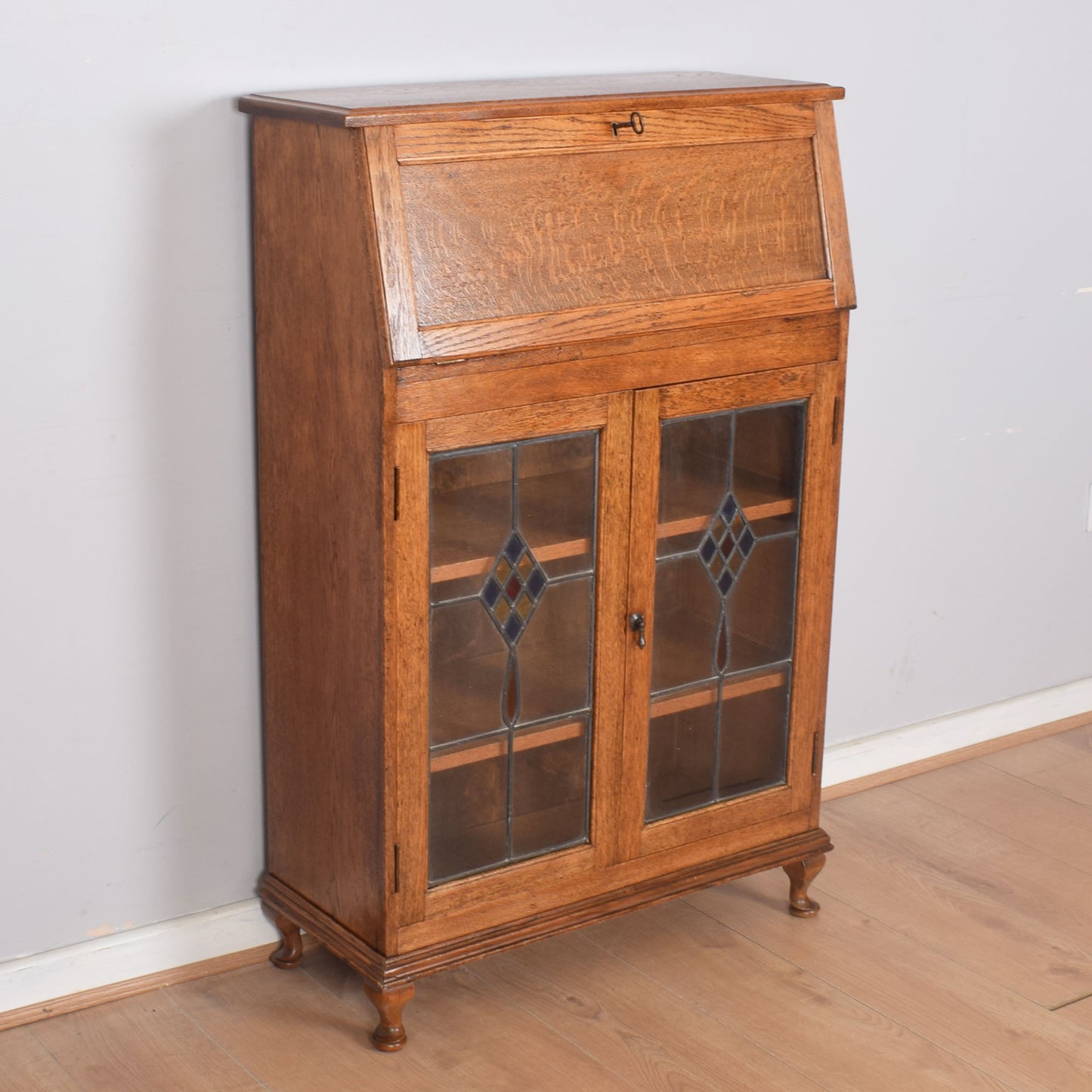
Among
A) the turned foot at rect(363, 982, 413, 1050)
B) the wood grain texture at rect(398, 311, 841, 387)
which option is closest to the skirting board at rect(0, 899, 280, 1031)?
the turned foot at rect(363, 982, 413, 1050)

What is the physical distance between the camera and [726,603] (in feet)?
7.74

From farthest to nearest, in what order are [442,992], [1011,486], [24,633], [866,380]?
[1011,486] → [866,380] → [442,992] → [24,633]

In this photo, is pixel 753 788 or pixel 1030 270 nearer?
pixel 753 788

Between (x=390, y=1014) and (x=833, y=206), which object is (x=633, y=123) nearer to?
(x=833, y=206)

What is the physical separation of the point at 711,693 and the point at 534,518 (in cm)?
46

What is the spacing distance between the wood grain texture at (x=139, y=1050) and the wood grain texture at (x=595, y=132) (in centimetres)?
124

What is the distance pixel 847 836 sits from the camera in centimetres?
287

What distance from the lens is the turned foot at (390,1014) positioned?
2.17 m

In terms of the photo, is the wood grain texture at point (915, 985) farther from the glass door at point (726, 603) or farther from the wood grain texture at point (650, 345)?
the wood grain texture at point (650, 345)

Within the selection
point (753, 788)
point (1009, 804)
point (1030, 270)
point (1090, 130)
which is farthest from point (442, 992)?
point (1090, 130)

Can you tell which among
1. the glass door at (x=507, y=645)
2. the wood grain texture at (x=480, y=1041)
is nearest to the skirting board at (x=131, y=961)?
the wood grain texture at (x=480, y=1041)

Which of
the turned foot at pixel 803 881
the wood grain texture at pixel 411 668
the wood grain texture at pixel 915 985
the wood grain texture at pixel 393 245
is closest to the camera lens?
the wood grain texture at pixel 393 245

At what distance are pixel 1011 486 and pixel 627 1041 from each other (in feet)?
4.80

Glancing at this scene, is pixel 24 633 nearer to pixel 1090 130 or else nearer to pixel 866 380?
pixel 866 380
